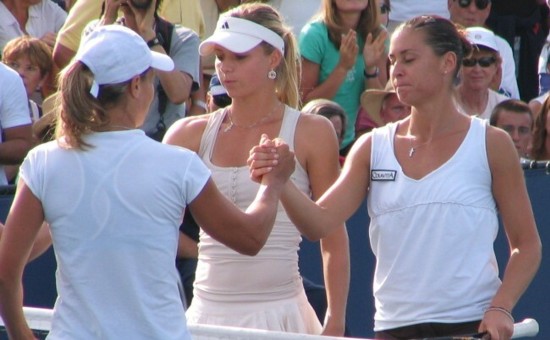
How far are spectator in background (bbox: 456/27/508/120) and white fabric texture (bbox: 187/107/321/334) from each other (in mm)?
3447

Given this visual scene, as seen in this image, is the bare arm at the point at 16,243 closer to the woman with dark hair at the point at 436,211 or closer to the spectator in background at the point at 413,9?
the woman with dark hair at the point at 436,211

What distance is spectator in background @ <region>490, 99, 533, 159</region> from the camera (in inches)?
268

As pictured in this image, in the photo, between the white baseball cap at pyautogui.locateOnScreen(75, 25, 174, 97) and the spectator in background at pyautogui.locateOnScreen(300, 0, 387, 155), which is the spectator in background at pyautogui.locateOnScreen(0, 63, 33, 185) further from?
the white baseball cap at pyautogui.locateOnScreen(75, 25, 174, 97)

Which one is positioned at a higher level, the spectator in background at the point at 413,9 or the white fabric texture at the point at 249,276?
the white fabric texture at the point at 249,276

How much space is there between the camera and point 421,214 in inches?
144

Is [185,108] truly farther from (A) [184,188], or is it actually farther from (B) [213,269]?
(A) [184,188]

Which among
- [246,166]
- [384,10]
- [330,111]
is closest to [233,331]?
[246,166]

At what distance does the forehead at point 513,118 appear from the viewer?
6.81 meters

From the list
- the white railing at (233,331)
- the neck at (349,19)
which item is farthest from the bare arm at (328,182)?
the neck at (349,19)

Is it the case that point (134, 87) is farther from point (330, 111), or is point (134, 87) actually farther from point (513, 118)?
point (513, 118)

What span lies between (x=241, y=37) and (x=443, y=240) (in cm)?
96

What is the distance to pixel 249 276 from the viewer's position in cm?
392

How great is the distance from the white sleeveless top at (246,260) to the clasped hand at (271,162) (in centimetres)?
50

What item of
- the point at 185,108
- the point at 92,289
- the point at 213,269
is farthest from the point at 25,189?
the point at 185,108
